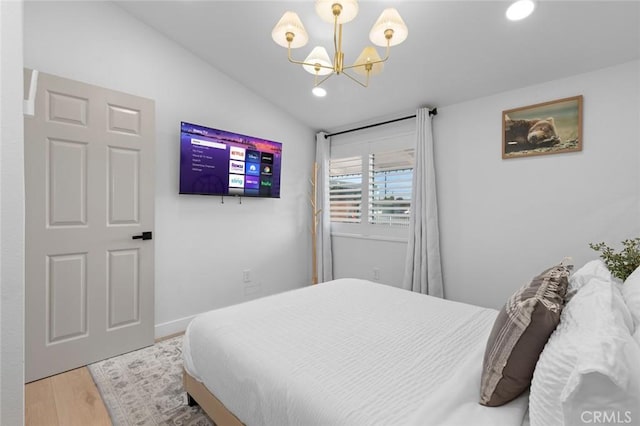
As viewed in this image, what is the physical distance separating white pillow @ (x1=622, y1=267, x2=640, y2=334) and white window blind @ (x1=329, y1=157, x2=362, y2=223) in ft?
9.12

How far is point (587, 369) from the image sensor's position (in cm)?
62

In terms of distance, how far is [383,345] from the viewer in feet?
4.48

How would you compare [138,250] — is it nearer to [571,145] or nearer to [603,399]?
[603,399]

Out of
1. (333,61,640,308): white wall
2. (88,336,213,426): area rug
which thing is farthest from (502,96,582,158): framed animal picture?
(88,336,213,426): area rug

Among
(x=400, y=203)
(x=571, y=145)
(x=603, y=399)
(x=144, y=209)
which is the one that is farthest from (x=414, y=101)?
(x=603, y=399)

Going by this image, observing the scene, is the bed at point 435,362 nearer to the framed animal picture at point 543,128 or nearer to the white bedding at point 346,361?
the white bedding at point 346,361

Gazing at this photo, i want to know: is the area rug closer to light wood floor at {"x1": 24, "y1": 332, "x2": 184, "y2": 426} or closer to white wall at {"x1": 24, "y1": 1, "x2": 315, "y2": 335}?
light wood floor at {"x1": 24, "y1": 332, "x2": 184, "y2": 426}

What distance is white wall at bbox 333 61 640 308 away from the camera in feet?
7.36

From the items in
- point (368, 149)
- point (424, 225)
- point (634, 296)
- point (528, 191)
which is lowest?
point (634, 296)

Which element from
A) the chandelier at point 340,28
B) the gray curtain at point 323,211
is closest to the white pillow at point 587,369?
the chandelier at point 340,28

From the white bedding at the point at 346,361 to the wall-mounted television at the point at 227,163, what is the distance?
1.65 meters

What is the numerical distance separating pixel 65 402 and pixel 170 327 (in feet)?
3.46

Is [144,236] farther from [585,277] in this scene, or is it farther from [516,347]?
[585,277]

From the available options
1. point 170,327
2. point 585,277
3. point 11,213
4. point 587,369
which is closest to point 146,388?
point 170,327
